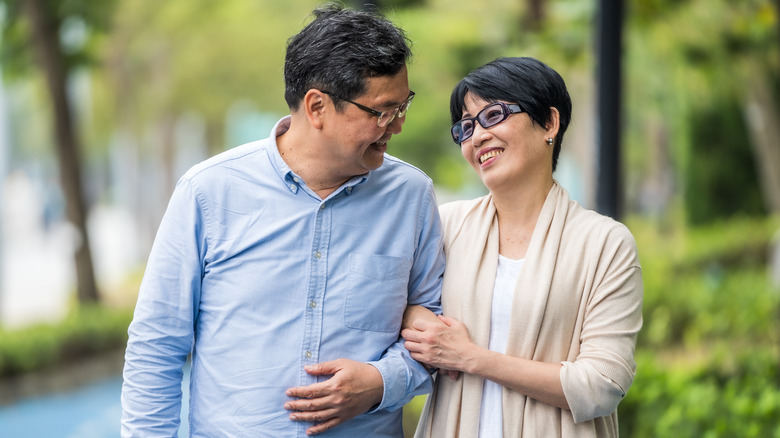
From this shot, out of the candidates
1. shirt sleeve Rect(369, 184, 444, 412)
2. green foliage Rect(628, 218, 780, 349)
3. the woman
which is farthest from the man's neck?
green foliage Rect(628, 218, 780, 349)

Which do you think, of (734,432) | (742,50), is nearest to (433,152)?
(742,50)

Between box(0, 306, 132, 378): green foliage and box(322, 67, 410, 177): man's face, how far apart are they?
302 inches

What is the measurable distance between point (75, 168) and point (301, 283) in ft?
28.0

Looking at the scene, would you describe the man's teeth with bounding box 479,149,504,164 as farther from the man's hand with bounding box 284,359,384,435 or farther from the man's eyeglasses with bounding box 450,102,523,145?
the man's hand with bounding box 284,359,384,435

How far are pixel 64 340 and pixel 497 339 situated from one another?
320 inches

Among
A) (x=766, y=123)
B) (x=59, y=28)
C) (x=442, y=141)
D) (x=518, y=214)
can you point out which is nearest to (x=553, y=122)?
(x=518, y=214)

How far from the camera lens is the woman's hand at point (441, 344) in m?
2.15

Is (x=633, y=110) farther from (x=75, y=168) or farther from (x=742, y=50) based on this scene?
(x=75, y=168)

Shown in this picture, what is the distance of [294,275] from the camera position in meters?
2.12

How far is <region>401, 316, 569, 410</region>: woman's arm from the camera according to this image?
82.4 inches

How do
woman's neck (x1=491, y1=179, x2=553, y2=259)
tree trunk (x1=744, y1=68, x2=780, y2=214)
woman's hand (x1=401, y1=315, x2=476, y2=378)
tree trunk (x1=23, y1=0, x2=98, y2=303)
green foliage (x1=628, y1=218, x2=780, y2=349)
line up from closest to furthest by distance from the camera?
woman's hand (x1=401, y1=315, x2=476, y2=378) → woman's neck (x1=491, y1=179, x2=553, y2=259) → green foliage (x1=628, y1=218, x2=780, y2=349) → tree trunk (x1=23, y1=0, x2=98, y2=303) → tree trunk (x1=744, y1=68, x2=780, y2=214)

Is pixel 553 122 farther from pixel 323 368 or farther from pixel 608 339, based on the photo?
pixel 323 368

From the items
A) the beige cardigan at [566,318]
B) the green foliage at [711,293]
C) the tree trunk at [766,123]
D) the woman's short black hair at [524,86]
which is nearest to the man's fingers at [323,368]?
the beige cardigan at [566,318]

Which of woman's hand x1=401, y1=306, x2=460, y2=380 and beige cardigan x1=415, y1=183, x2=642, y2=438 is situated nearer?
beige cardigan x1=415, y1=183, x2=642, y2=438
